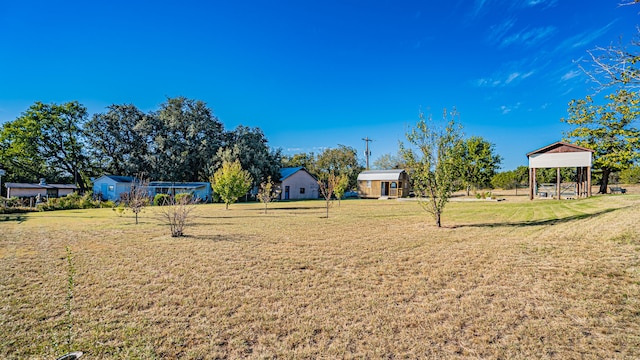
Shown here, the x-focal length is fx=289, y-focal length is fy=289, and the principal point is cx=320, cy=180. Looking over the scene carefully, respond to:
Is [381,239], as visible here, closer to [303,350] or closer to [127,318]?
[303,350]

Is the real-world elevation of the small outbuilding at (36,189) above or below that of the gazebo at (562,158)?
below

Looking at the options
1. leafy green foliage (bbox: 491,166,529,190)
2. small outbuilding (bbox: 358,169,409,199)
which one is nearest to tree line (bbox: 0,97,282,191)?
small outbuilding (bbox: 358,169,409,199)

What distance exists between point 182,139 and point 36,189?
1469cm

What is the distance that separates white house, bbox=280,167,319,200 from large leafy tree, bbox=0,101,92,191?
24070 millimetres

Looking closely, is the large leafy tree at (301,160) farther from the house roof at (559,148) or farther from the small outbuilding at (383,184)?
the house roof at (559,148)

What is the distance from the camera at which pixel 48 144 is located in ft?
109

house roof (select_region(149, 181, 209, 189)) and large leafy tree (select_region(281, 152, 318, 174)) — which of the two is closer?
house roof (select_region(149, 181, 209, 189))

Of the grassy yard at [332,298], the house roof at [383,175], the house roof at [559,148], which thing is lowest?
the grassy yard at [332,298]

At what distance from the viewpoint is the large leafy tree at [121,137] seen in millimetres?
33031

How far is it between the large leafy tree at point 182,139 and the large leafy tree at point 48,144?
9.57 m

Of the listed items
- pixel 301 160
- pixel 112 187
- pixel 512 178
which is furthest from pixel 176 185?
pixel 512 178

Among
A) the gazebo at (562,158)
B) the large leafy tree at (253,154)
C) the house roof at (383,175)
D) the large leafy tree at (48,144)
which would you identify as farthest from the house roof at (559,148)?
the large leafy tree at (48,144)

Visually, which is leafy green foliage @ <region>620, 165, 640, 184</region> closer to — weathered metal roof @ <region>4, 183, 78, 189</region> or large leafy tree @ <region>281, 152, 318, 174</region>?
large leafy tree @ <region>281, 152, 318, 174</region>

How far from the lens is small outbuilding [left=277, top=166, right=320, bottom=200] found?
35.7m
